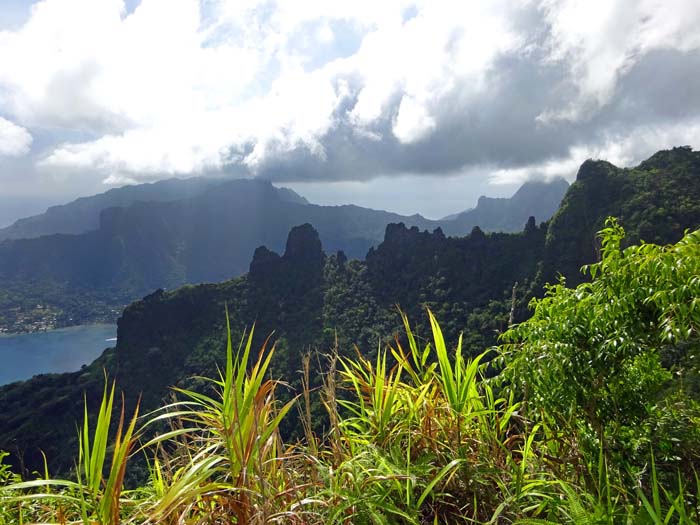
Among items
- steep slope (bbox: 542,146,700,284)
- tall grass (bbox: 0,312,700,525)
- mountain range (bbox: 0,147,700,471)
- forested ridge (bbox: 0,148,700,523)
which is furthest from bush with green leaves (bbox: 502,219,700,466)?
steep slope (bbox: 542,146,700,284)

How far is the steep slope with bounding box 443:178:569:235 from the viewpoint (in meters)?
146

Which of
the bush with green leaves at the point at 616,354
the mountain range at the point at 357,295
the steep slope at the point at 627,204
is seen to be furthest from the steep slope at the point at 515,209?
the bush with green leaves at the point at 616,354

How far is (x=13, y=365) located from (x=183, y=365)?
3825 centimetres

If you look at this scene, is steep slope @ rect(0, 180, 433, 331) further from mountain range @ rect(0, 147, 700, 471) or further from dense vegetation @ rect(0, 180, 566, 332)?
mountain range @ rect(0, 147, 700, 471)

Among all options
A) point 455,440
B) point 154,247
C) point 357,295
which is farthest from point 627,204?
point 154,247

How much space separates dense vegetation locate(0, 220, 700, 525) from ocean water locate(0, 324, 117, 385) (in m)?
63.5

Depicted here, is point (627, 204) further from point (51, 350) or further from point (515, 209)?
point (515, 209)

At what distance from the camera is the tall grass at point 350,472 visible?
0.92 m

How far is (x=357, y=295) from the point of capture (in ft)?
118

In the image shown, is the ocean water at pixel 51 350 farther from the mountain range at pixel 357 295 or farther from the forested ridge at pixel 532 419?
the forested ridge at pixel 532 419

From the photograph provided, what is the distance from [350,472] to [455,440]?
40cm

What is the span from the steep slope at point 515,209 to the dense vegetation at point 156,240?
0.41m

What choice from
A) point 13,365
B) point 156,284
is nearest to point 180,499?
point 13,365

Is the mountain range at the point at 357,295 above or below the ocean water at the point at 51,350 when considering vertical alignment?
above
